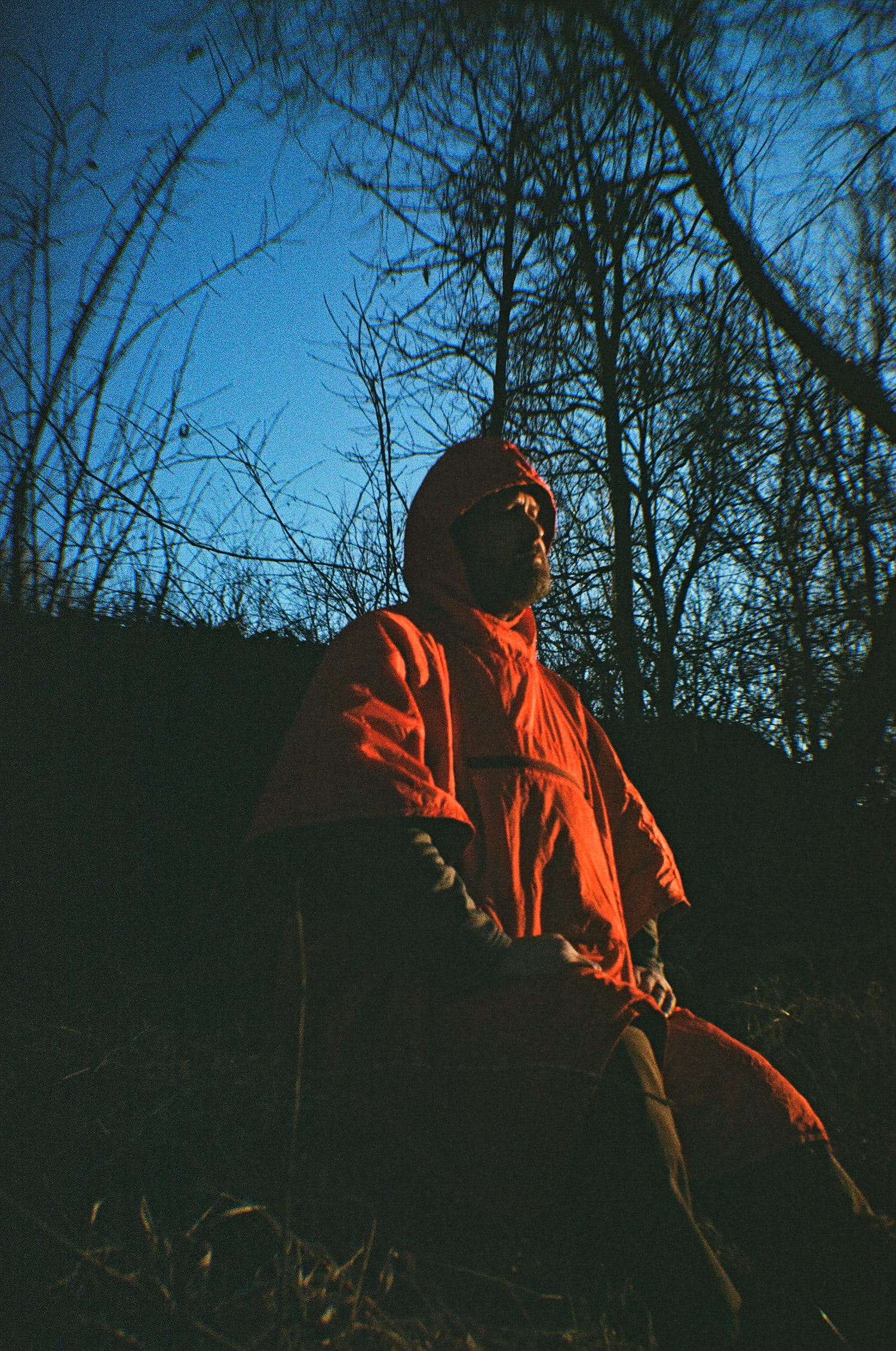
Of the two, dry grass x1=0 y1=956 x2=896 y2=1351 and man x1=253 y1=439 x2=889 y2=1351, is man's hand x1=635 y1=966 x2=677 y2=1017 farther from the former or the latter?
dry grass x1=0 y1=956 x2=896 y2=1351

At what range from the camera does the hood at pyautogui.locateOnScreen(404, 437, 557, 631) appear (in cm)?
206

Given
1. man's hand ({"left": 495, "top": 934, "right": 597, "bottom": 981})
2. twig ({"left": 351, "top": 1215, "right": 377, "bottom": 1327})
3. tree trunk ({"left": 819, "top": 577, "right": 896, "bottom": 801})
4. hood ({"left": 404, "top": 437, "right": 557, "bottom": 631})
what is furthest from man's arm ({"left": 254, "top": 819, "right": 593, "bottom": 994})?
tree trunk ({"left": 819, "top": 577, "right": 896, "bottom": 801})

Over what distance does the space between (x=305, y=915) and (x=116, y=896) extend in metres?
1.02

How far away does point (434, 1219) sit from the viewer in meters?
1.44

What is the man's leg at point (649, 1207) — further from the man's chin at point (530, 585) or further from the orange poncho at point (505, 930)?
the man's chin at point (530, 585)

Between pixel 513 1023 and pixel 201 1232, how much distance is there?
614 millimetres

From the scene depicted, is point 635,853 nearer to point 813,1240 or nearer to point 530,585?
point 530,585

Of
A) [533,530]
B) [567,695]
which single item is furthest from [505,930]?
[533,530]

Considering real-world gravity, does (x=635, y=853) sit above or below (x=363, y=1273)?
above


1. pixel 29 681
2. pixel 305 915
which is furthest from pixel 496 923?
pixel 29 681

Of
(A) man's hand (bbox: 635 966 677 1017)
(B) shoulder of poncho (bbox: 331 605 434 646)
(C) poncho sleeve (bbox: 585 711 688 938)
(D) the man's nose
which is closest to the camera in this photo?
(B) shoulder of poncho (bbox: 331 605 434 646)

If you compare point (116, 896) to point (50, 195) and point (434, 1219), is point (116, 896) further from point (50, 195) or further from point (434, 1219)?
point (50, 195)

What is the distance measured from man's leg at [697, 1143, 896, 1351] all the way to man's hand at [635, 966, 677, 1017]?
0.36 meters

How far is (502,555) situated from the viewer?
212 centimetres
